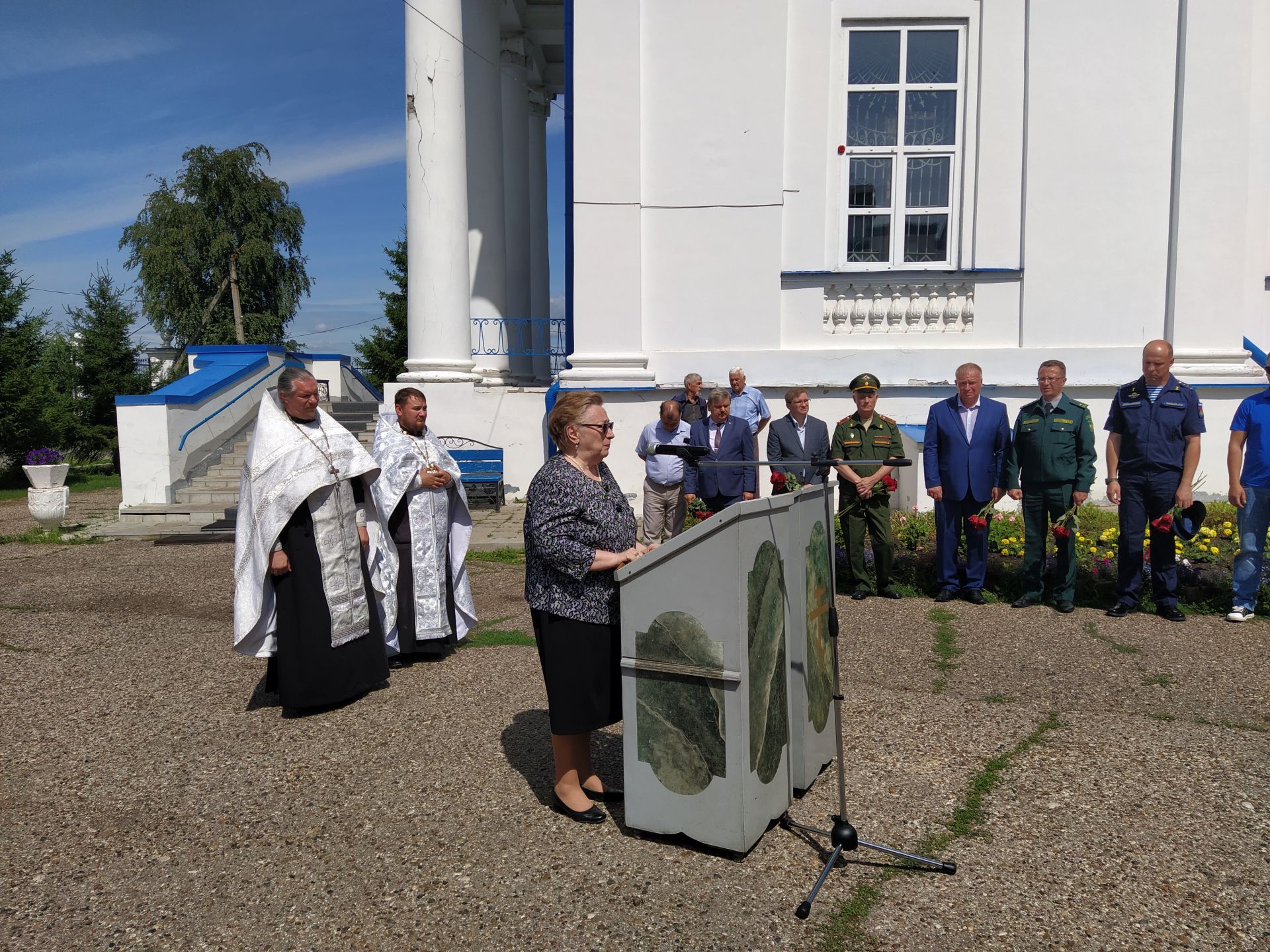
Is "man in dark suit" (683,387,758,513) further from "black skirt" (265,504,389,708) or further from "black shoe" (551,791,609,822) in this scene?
"black shoe" (551,791,609,822)

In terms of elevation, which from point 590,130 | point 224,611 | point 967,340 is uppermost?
point 590,130

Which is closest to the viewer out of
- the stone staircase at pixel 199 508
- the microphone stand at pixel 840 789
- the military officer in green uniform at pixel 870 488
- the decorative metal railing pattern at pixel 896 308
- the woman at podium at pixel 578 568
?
the microphone stand at pixel 840 789

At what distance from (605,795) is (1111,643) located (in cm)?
404

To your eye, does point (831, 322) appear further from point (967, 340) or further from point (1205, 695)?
point (1205, 695)

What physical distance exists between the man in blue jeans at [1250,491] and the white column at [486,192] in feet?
31.9

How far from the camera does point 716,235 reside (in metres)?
11.9

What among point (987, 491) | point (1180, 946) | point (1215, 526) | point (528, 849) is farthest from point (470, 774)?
point (1215, 526)

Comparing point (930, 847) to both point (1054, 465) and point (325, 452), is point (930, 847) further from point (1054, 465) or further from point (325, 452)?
point (1054, 465)

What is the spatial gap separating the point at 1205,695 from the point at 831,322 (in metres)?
7.48

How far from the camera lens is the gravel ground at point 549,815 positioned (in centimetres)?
311

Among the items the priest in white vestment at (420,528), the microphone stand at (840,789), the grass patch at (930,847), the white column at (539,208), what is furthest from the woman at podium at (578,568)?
the white column at (539,208)

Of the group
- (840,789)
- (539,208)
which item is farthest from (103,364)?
(840,789)

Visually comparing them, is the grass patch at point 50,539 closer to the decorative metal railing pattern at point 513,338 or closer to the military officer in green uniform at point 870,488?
the decorative metal railing pattern at point 513,338

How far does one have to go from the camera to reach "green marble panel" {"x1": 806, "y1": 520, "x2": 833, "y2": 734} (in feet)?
12.6
